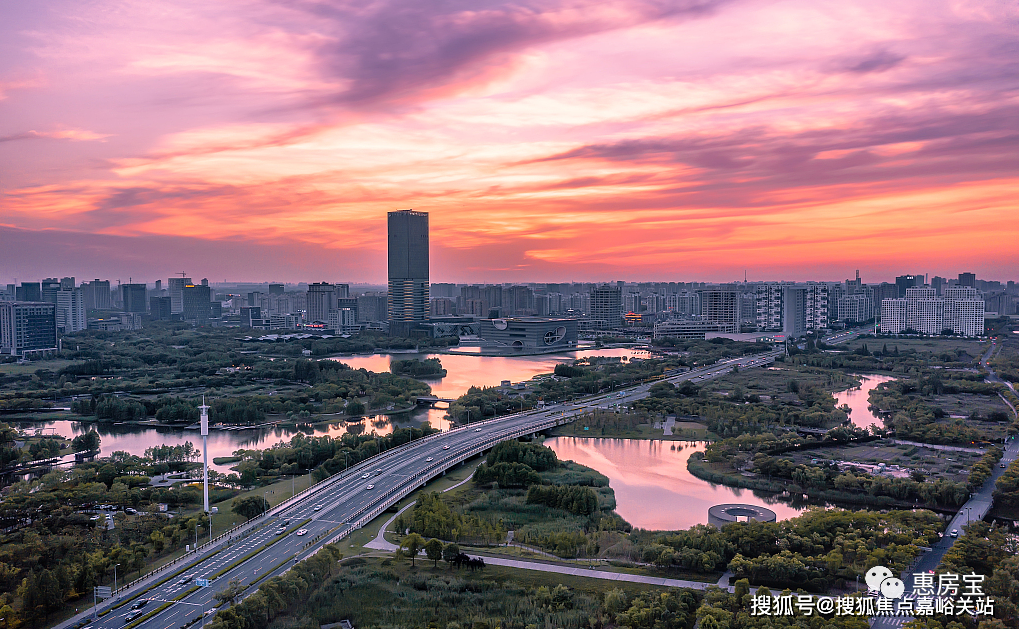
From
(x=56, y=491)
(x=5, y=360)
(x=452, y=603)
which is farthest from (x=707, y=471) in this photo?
(x=5, y=360)

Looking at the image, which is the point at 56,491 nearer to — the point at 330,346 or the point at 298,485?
the point at 298,485

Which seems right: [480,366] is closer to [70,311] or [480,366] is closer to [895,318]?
[895,318]

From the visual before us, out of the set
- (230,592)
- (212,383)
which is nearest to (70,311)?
(212,383)

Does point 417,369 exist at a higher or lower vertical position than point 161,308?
lower

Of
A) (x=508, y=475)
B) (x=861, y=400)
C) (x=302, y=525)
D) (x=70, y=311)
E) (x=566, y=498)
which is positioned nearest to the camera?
(x=302, y=525)

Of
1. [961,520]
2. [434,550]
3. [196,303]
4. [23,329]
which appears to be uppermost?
[196,303]

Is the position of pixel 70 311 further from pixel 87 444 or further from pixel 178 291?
pixel 87 444

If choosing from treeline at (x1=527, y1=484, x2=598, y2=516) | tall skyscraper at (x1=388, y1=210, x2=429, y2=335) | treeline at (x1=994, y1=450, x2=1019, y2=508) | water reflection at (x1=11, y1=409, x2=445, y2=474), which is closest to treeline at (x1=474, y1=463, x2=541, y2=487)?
treeline at (x1=527, y1=484, x2=598, y2=516)

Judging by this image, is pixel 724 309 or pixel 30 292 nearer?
pixel 724 309

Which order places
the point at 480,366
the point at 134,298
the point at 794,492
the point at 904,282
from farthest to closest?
the point at 134,298 < the point at 904,282 < the point at 480,366 < the point at 794,492
